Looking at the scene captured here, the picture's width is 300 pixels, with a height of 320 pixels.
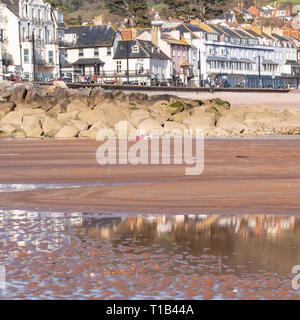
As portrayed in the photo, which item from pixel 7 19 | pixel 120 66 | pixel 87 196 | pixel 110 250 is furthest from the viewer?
pixel 120 66

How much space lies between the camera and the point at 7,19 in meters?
82.1

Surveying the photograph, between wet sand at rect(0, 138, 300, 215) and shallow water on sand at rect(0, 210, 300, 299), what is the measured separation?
1157mm

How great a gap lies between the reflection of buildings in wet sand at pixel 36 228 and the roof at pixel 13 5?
72837mm

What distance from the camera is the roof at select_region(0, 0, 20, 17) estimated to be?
81938mm

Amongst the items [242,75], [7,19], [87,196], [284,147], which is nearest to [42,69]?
[7,19]

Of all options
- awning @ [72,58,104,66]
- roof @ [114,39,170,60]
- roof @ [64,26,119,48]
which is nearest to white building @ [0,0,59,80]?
awning @ [72,58,104,66]

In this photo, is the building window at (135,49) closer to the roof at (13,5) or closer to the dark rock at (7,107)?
the roof at (13,5)

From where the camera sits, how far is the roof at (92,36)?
3765 inches

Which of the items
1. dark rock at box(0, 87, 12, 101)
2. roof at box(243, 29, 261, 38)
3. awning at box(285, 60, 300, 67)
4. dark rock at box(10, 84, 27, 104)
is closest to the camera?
dark rock at box(10, 84, 27, 104)

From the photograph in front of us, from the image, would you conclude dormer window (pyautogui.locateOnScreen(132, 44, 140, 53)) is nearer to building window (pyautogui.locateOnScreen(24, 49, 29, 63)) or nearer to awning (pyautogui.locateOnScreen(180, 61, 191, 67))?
awning (pyautogui.locateOnScreen(180, 61, 191, 67))

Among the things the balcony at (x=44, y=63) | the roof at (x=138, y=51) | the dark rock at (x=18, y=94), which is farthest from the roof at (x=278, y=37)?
the dark rock at (x=18, y=94)
